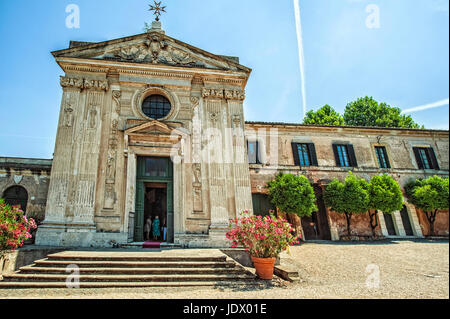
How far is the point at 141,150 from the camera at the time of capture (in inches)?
419

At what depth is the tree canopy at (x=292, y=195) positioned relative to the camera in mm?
14039

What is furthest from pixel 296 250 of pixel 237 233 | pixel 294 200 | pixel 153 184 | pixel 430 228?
pixel 430 228

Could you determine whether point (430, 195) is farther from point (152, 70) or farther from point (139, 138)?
point (152, 70)

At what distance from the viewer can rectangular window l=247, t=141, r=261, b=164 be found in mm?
16234

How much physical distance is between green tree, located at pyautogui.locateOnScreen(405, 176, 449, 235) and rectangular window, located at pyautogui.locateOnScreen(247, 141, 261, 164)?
10641mm

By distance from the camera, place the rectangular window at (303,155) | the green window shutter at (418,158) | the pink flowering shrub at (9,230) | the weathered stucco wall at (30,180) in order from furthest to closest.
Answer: the green window shutter at (418,158) < the rectangular window at (303,155) < the weathered stucco wall at (30,180) < the pink flowering shrub at (9,230)

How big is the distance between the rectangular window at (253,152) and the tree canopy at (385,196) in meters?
7.21

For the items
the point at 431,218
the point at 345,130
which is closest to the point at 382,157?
the point at 345,130

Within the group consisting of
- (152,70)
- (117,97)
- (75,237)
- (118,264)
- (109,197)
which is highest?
(152,70)

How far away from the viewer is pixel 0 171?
427 inches

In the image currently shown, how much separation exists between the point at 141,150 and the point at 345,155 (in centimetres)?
1373

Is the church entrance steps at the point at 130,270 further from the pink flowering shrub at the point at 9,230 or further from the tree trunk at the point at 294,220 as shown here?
the tree trunk at the point at 294,220

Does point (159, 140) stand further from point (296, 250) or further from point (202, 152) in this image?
point (296, 250)

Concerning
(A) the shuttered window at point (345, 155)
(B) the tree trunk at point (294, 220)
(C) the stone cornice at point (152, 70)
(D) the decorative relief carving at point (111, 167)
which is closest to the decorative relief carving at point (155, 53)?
(C) the stone cornice at point (152, 70)
